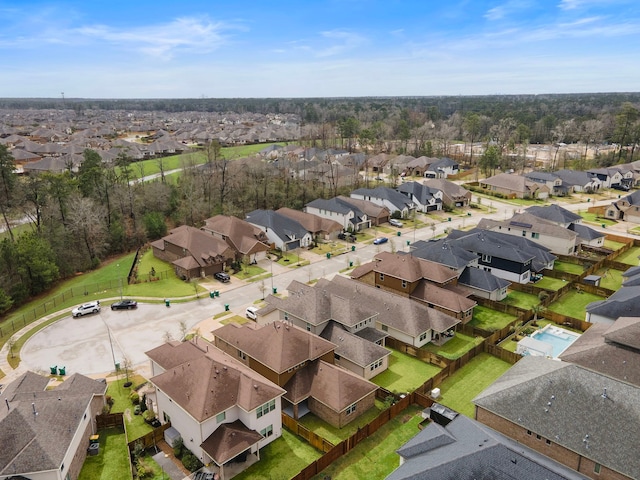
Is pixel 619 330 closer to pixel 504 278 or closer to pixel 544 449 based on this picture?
pixel 544 449

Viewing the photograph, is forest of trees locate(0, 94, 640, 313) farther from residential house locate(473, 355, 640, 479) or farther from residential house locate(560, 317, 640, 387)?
residential house locate(560, 317, 640, 387)

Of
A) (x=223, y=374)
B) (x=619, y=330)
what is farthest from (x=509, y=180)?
(x=223, y=374)

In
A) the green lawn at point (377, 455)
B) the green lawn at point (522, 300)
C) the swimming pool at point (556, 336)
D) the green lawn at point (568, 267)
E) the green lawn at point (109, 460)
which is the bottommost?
the green lawn at point (109, 460)

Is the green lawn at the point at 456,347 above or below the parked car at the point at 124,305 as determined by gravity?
below

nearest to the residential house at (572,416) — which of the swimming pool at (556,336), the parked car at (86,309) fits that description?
the swimming pool at (556,336)

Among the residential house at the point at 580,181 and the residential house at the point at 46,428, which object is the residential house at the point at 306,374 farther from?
the residential house at the point at 580,181

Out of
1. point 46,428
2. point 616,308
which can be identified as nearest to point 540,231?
point 616,308
